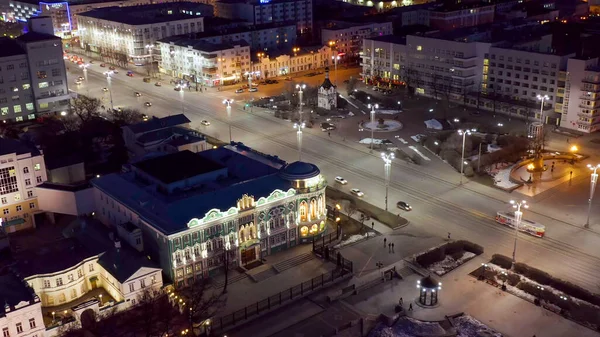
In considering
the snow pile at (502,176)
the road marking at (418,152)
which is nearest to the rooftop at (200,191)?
the road marking at (418,152)

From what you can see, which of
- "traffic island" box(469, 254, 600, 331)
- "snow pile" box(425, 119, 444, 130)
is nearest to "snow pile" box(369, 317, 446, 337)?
"traffic island" box(469, 254, 600, 331)

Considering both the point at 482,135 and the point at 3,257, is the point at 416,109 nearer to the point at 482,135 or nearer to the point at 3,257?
the point at 482,135

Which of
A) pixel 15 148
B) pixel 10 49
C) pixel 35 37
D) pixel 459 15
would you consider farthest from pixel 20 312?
pixel 459 15

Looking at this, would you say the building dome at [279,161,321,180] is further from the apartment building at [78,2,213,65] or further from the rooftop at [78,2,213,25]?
the rooftop at [78,2,213,25]

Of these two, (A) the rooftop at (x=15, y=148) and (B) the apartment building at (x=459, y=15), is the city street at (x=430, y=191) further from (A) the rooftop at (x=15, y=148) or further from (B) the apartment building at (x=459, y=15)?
(B) the apartment building at (x=459, y=15)

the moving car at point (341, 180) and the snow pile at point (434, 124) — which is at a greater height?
the snow pile at point (434, 124)

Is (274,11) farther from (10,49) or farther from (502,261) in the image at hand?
(502,261)

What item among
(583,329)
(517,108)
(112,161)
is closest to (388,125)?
(517,108)
